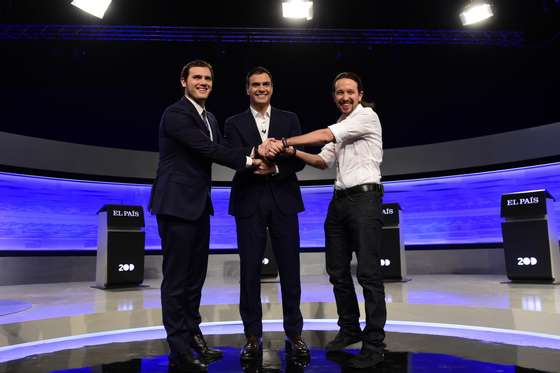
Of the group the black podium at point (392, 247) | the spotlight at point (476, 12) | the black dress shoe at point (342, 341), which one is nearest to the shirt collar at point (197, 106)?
the black dress shoe at point (342, 341)

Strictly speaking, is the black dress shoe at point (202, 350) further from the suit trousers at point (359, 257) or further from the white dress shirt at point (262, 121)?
the white dress shirt at point (262, 121)

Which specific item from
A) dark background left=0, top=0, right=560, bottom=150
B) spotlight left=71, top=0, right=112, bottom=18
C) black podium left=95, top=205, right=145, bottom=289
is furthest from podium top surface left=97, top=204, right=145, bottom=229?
dark background left=0, top=0, right=560, bottom=150

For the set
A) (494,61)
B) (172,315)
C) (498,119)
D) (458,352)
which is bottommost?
(458,352)

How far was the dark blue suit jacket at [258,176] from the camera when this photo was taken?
2188mm

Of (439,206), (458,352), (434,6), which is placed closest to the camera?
(458,352)

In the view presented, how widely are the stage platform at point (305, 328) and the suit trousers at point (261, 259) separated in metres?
0.20

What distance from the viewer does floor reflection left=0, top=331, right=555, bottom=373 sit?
6.13 ft

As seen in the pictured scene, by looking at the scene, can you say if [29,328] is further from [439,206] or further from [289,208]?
[439,206]

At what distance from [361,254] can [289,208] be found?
417 mm

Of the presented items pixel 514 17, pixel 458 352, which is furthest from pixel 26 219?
pixel 514 17

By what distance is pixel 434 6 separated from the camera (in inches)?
203

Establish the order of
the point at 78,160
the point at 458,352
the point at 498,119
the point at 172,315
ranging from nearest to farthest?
the point at 172,315 → the point at 458,352 → the point at 78,160 → the point at 498,119

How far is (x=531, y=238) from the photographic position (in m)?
4.53

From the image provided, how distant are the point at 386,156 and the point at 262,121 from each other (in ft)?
13.1
